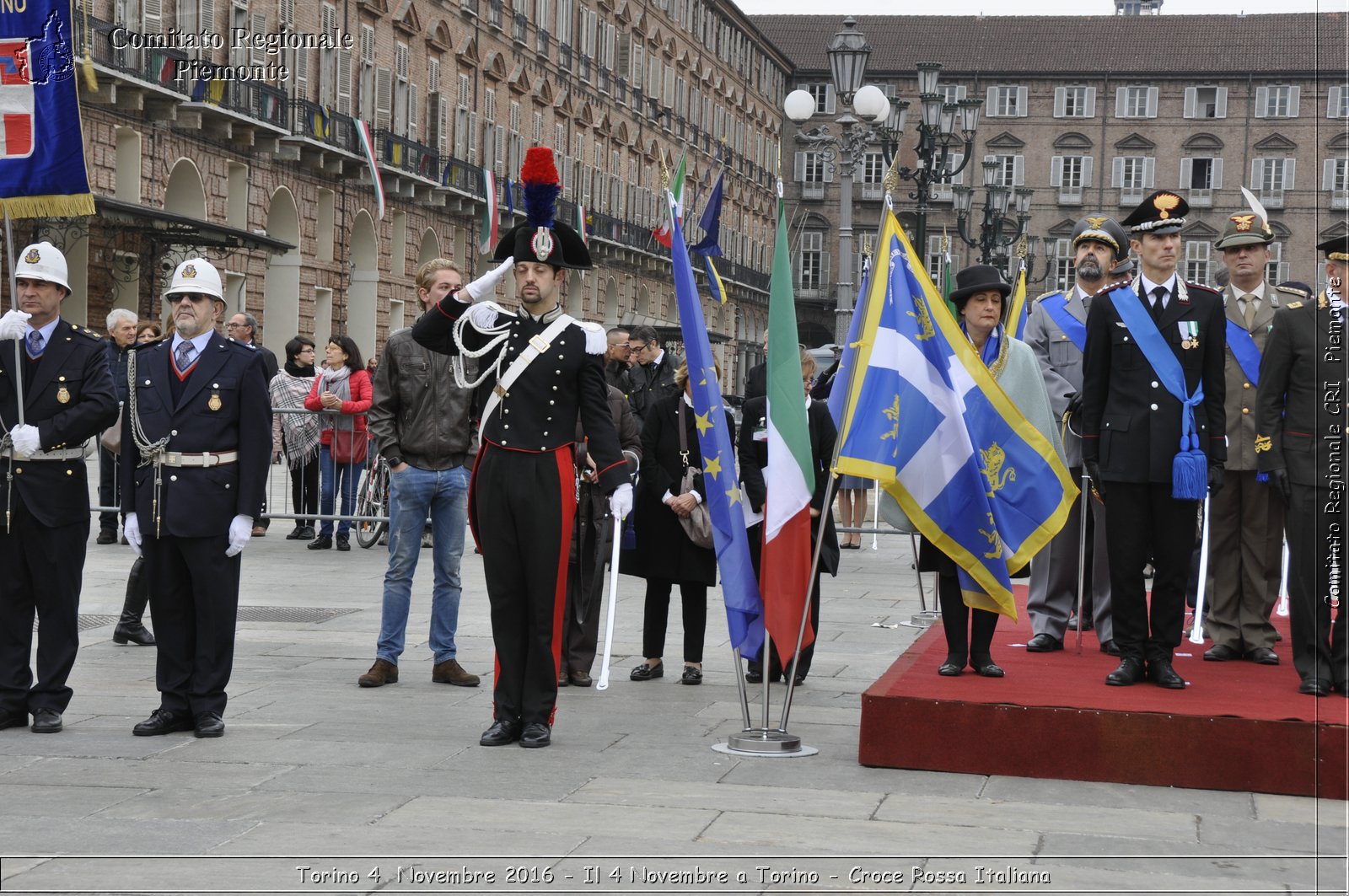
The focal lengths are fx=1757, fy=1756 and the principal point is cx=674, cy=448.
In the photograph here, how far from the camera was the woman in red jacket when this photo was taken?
1567 cm

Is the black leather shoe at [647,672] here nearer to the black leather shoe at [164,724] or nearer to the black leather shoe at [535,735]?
the black leather shoe at [535,735]

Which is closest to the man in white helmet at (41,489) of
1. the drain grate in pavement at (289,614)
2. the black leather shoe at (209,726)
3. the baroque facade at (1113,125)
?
the black leather shoe at (209,726)

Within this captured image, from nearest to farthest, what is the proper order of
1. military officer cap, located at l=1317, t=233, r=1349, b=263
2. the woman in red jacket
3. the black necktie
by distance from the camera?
military officer cap, located at l=1317, t=233, r=1349, b=263, the black necktie, the woman in red jacket

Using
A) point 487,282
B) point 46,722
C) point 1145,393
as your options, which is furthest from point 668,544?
point 46,722

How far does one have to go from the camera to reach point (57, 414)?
287 inches

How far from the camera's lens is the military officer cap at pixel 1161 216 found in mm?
7160

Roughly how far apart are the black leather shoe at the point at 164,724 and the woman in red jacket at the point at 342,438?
8.45 metres

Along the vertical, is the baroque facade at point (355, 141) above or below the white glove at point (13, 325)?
above

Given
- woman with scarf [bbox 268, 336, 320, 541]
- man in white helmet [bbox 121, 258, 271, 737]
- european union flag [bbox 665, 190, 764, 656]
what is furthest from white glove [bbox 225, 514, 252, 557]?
woman with scarf [bbox 268, 336, 320, 541]

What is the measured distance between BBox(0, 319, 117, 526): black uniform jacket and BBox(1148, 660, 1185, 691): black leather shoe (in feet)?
14.4

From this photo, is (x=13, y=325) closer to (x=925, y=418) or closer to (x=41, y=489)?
(x=41, y=489)

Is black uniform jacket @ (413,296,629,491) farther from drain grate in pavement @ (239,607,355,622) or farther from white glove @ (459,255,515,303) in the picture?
drain grate in pavement @ (239,607,355,622)

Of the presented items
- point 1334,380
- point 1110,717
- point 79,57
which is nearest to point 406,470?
point 1110,717

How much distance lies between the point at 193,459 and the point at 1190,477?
13.2 feet
